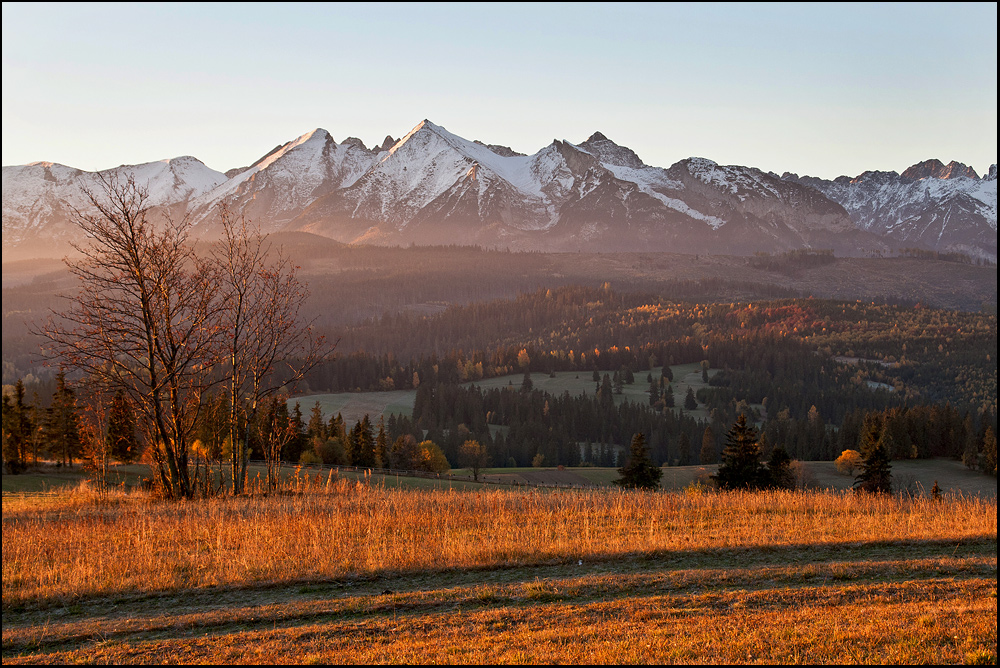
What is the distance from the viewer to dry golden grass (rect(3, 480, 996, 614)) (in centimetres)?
1143

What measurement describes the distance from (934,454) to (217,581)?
10007cm

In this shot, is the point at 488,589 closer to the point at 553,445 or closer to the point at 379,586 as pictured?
the point at 379,586

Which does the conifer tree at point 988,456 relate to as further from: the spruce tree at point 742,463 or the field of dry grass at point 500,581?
the field of dry grass at point 500,581

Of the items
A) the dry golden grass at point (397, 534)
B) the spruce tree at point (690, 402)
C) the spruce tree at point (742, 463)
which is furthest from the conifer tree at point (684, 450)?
the dry golden grass at point (397, 534)

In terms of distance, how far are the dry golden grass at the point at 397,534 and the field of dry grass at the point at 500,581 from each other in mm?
57

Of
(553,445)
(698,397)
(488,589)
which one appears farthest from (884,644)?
(698,397)

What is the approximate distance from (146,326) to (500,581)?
12885mm

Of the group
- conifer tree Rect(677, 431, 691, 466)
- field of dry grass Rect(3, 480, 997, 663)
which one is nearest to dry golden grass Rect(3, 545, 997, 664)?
field of dry grass Rect(3, 480, 997, 663)

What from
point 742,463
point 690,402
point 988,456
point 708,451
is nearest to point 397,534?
point 742,463

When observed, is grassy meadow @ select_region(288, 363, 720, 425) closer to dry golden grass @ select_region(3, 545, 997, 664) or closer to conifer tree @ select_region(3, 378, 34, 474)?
conifer tree @ select_region(3, 378, 34, 474)

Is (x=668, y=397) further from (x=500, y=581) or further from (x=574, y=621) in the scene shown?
(x=574, y=621)

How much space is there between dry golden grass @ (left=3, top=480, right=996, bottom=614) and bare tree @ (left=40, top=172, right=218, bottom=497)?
239cm

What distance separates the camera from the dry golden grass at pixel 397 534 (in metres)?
11.4

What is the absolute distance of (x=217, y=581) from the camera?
11125mm
